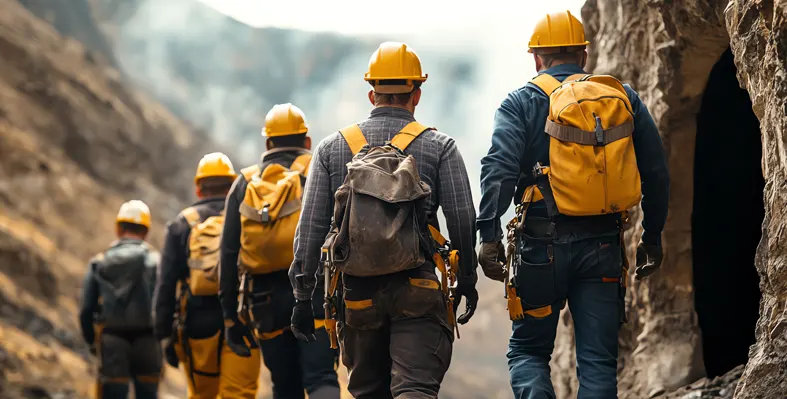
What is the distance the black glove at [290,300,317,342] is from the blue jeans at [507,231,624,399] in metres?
1.09

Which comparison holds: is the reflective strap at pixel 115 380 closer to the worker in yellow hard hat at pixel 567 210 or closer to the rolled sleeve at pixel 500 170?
the worker in yellow hard hat at pixel 567 210

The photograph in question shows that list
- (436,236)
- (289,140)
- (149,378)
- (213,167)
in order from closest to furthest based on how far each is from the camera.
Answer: (436,236)
(289,140)
(213,167)
(149,378)

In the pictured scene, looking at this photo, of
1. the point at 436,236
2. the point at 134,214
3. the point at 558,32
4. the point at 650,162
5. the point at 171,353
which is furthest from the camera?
the point at 134,214

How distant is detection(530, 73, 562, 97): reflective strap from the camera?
5.72 m

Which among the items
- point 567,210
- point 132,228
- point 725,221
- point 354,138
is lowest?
point 725,221

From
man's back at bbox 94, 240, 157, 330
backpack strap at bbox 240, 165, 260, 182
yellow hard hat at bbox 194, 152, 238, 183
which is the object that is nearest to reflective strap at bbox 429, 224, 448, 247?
backpack strap at bbox 240, 165, 260, 182

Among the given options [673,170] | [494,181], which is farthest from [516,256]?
[673,170]

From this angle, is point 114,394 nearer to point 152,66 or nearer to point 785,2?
point 785,2

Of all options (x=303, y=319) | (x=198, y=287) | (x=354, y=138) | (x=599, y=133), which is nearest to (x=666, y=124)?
(x=599, y=133)

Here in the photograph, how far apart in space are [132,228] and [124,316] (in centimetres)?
86

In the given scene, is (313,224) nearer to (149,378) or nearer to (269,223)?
(269,223)

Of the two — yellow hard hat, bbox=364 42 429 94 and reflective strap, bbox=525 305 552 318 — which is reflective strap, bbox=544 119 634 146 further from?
reflective strap, bbox=525 305 552 318

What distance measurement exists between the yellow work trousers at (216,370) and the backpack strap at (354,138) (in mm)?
2573

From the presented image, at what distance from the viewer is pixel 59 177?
22.2 metres
